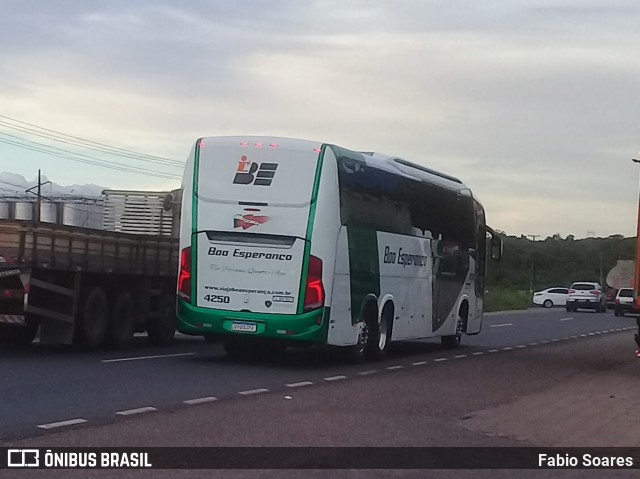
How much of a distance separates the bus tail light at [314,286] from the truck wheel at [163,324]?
5.60 m

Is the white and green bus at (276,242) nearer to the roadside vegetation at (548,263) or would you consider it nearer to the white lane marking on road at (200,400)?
the white lane marking on road at (200,400)

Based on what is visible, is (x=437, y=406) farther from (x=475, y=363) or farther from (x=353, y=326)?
(x=475, y=363)

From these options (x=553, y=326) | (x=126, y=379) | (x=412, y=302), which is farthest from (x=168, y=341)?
(x=553, y=326)

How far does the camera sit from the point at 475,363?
71.7 ft

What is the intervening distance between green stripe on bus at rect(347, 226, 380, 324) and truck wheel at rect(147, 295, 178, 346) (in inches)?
192

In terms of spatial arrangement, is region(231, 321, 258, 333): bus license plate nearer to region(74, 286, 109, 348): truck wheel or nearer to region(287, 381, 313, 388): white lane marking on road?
region(287, 381, 313, 388): white lane marking on road

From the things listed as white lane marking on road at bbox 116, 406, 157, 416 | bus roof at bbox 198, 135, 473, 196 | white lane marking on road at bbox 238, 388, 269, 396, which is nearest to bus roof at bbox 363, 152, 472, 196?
bus roof at bbox 198, 135, 473, 196

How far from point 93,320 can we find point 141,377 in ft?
15.4

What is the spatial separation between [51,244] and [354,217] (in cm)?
495

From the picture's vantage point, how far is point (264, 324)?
18.3m

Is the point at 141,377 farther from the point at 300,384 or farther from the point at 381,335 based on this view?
the point at 381,335

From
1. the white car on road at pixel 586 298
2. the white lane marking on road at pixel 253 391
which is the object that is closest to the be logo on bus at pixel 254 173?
the white lane marking on road at pixel 253 391

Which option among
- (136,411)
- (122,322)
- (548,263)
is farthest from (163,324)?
(548,263)

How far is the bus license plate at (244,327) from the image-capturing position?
18.3 meters
